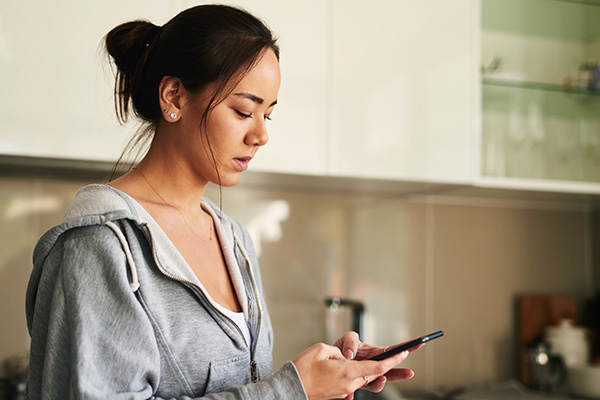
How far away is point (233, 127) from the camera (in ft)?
3.07

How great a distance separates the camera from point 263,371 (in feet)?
3.21

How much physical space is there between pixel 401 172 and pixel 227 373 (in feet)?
2.99

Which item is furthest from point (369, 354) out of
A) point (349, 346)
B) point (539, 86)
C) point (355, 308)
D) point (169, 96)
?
point (539, 86)

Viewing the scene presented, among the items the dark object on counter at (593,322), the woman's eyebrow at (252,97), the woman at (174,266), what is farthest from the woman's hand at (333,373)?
the dark object on counter at (593,322)

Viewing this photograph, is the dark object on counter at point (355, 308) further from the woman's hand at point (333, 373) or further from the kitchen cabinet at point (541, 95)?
the woman's hand at point (333, 373)

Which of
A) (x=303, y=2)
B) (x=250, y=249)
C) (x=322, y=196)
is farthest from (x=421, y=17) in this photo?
(x=250, y=249)

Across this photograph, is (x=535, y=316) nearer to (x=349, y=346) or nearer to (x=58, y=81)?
Result: (x=349, y=346)

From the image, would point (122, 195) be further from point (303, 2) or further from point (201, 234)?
point (303, 2)

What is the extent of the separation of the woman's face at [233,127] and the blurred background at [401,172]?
1.91 feet

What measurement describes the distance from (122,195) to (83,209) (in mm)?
63

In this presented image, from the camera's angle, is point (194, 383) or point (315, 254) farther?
point (315, 254)

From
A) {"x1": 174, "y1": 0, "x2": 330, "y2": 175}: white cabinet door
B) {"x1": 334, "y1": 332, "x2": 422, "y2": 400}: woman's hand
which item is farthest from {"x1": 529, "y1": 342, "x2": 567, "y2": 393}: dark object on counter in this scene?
Result: {"x1": 334, "y1": 332, "x2": 422, "y2": 400}: woman's hand

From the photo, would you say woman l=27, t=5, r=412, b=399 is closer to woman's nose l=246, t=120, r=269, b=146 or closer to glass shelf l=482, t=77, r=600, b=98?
woman's nose l=246, t=120, r=269, b=146

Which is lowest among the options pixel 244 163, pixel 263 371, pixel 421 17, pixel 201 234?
pixel 263 371
